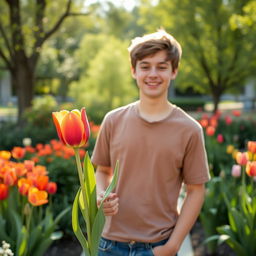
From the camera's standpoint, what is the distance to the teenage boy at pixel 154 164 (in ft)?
5.82

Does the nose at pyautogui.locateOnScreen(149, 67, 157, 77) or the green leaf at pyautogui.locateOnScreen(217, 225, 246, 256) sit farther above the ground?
the nose at pyautogui.locateOnScreen(149, 67, 157, 77)

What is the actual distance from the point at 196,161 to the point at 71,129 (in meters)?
0.72

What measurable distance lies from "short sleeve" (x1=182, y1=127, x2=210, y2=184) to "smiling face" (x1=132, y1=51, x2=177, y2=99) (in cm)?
25

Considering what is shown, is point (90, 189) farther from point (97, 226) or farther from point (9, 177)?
point (9, 177)

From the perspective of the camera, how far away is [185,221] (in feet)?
5.89

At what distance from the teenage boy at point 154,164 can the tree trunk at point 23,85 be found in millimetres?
9411

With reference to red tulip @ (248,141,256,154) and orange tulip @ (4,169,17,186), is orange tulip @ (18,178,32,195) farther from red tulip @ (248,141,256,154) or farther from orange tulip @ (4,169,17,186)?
red tulip @ (248,141,256,154)

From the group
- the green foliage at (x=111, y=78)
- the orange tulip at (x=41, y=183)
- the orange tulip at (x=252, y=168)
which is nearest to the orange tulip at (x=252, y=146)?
the orange tulip at (x=252, y=168)

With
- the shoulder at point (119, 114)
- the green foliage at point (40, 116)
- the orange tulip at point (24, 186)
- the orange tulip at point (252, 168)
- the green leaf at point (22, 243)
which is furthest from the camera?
the green foliage at point (40, 116)

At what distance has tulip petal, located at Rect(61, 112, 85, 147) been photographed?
50.3 inches

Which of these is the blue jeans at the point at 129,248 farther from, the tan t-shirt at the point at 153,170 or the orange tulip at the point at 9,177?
the orange tulip at the point at 9,177

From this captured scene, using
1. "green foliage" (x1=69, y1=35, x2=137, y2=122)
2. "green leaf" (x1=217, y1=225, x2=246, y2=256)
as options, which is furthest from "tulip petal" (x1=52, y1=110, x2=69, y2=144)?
"green foliage" (x1=69, y1=35, x2=137, y2=122)

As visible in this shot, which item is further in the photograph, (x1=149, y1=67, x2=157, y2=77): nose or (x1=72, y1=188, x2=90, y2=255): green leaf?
(x1=149, y1=67, x2=157, y2=77): nose

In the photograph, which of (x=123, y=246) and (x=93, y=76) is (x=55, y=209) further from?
(x=93, y=76)
